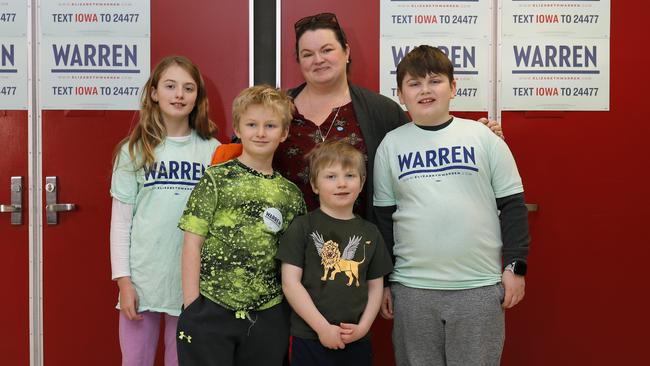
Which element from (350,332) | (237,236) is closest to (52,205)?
(237,236)

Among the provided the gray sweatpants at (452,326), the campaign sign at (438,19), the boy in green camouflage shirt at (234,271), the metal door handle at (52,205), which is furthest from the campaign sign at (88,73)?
the gray sweatpants at (452,326)

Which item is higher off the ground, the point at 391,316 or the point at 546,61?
the point at 546,61

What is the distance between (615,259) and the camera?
2.74m

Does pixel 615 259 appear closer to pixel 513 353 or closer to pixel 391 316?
pixel 513 353

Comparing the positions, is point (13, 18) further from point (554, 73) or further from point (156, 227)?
point (554, 73)

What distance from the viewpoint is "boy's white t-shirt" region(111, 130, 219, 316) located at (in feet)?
6.83

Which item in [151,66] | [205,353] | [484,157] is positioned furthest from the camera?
[151,66]

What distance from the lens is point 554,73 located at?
2705mm

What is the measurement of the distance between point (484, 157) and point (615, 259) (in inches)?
49.9

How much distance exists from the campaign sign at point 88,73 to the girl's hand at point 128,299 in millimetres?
993

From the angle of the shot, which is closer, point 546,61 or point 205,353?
point 205,353

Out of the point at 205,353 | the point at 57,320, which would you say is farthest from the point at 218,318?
the point at 57,320

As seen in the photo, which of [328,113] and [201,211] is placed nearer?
[201,211]

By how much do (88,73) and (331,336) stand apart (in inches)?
69.8
